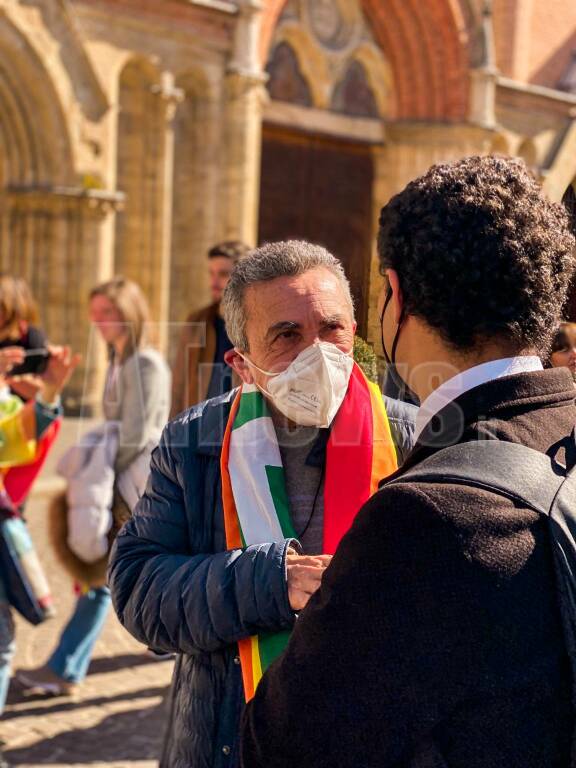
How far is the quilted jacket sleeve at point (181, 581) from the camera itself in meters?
2.08

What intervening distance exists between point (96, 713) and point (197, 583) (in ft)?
11.1

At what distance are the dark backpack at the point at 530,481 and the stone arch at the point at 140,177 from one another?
14463mm

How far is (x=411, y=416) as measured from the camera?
2533mm

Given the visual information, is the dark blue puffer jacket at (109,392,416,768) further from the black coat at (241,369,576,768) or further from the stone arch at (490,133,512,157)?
the stone arch at (490,133,512,157)

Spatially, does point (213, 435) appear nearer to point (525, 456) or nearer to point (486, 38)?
point (525, 456)

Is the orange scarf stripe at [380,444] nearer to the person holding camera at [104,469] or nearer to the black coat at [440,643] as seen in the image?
the black coat at [440,643]

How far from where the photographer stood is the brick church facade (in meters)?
14.1

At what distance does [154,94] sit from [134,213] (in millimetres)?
1636

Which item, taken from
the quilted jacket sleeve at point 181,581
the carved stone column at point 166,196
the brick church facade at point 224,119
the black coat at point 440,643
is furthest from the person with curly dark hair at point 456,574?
the carved stone column at point 166,196

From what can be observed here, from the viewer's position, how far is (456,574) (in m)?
1.46

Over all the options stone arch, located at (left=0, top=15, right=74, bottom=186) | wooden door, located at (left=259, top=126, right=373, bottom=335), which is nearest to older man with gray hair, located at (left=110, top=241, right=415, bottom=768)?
stone arch, located at (left=0, top=15, right=74, bottom=186)

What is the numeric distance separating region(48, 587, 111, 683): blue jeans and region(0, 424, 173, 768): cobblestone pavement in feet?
0.46

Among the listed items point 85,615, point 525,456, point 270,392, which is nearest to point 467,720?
point 525,456

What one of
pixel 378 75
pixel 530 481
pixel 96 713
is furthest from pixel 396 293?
pixel 378 75
